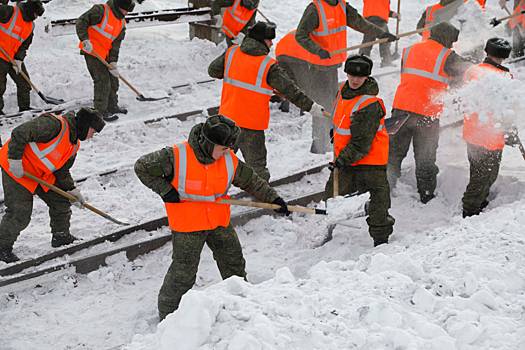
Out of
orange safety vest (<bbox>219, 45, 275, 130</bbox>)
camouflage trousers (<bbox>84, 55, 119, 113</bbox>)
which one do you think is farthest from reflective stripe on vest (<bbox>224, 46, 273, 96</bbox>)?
camouflage trousers (<bbox>84, 55, 119, 113</bbox>)

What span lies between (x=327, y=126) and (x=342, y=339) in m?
5.16

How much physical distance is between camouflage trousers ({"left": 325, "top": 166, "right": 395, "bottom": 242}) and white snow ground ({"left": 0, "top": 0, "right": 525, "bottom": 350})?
7.5 inches

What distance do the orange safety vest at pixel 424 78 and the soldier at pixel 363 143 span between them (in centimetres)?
110

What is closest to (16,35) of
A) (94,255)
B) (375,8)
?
(94,255)

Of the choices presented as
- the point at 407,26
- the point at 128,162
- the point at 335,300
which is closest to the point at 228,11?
the point at 128,162

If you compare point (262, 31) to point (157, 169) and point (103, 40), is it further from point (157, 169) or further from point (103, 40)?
point (103, 40)

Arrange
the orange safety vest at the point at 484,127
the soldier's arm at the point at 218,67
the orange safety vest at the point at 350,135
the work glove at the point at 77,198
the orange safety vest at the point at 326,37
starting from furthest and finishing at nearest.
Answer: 1. the orange safety vest at the point at 326,37
2. the soldier's arm at the point at 218,67
3. the orange safety vest at the point at 484,127
4. the work glove at the point at 77,198
5. the orange safety vest at the point at 350,135

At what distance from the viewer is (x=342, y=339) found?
3584 mm

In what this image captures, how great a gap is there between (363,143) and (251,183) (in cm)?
121

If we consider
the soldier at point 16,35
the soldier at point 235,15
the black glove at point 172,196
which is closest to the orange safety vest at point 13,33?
the soldier at point 16,35

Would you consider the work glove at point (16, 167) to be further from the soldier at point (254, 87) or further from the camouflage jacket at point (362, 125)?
the camouflage jacket at point (362, 125)

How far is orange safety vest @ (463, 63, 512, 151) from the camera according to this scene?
6.30 m

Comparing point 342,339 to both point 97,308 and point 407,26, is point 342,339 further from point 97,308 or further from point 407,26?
point 407,26

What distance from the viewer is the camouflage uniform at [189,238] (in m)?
4.75
